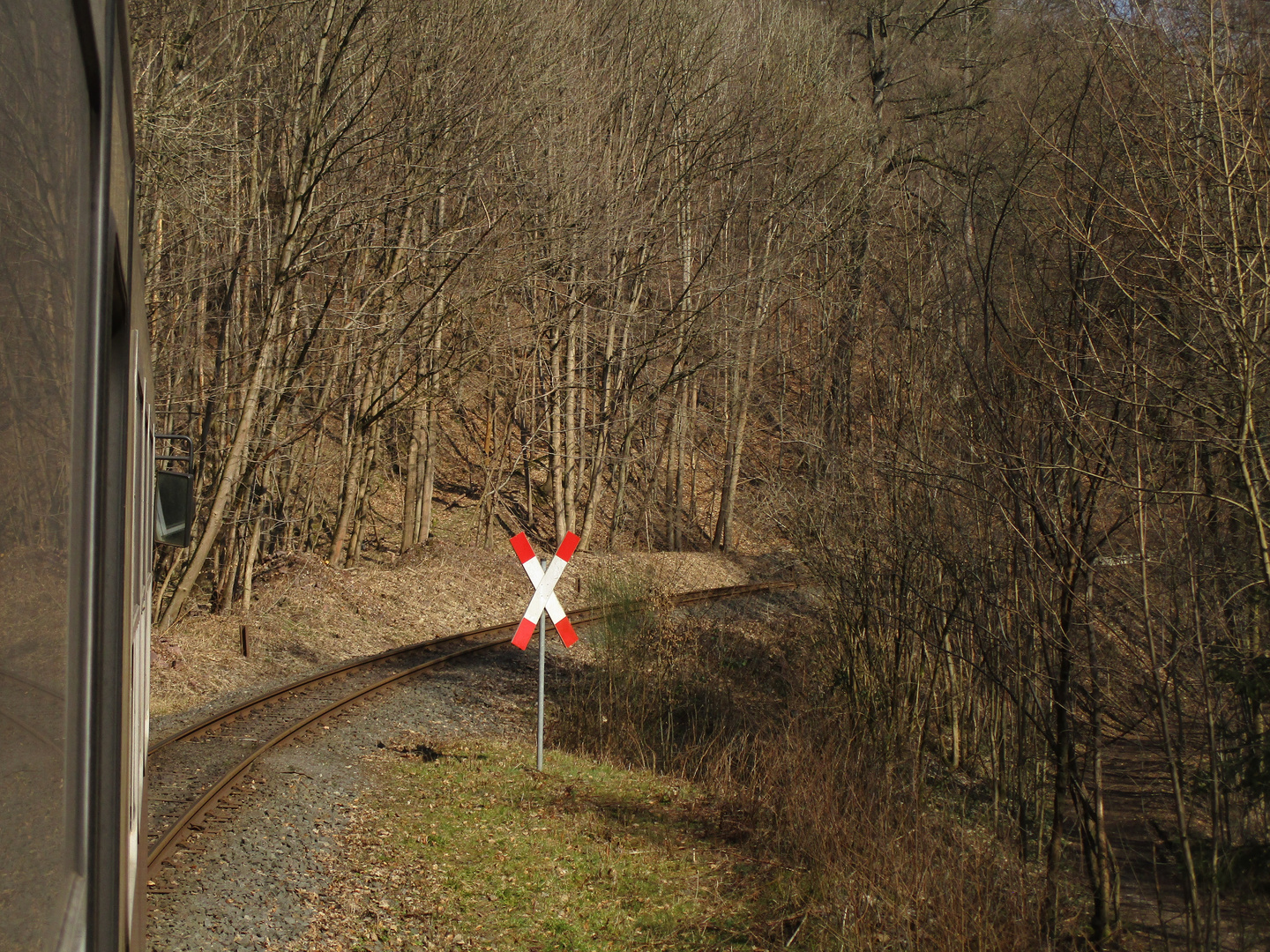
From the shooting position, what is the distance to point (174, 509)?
4.50 metres

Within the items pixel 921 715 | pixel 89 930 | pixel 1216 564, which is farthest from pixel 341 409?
pixel 89 930

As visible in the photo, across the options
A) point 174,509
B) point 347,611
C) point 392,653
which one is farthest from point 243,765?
point 347,611

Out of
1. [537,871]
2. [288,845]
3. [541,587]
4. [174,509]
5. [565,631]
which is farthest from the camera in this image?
[565,631]

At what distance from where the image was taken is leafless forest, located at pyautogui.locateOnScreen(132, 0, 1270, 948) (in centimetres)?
619

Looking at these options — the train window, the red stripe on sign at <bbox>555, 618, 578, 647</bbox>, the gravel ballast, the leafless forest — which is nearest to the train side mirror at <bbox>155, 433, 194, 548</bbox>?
the gravel ballast

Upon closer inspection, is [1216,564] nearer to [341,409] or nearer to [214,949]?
[214,949]

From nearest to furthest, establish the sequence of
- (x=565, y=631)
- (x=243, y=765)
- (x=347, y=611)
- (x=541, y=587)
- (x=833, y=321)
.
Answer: (x=243, y=765)
(x=541, y=587)
(x=565, y=631)
(x=833, y=321)
(x=347, y=611)

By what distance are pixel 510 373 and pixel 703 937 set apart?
2000 cm

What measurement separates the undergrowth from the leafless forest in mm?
433

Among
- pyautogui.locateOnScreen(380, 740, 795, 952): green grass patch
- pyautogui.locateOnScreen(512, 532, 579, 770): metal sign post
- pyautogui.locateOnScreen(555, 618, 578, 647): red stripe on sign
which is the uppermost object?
pyautogui.locateOnScreen(512, 532, 579, 770): metal sign post

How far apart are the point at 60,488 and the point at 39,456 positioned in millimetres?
162

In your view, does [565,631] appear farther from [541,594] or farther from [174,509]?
[174,509]

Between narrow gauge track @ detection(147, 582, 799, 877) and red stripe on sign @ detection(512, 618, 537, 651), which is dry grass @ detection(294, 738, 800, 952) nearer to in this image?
narrow gauge track @ detection(147, 582, 799, 877)

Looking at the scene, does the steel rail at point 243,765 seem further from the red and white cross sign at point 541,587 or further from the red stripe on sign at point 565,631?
the red stripe on sign at point 565,631
